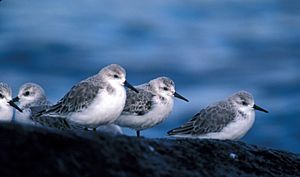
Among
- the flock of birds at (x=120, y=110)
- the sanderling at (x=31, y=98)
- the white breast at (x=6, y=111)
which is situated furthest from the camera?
the sanderling at (x=31, y=98)

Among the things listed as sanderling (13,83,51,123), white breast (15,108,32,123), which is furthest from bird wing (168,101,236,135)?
sanderling (13,83,51,123)

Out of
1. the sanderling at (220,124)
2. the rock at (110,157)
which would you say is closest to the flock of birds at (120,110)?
the sanderling at (220,124)

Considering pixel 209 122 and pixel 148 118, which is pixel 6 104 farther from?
pixel 209 122

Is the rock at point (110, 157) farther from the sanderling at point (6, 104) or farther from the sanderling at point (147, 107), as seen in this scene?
the sanderling at point (6, 104)

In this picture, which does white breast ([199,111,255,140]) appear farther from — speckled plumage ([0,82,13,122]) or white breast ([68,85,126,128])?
speckled plumage ([0,82,13,122])

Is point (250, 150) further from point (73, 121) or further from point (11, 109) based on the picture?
point (11, 109)

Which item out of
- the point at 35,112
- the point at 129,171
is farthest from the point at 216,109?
the point at 129,171
